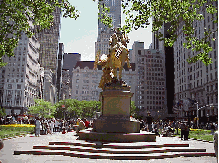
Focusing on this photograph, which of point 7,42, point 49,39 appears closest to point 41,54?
point 49,39

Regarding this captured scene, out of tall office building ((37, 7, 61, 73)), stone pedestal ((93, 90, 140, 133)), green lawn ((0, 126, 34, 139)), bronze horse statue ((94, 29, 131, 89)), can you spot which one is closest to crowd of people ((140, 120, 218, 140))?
stone pedestal ((93, 90, 140, 133))

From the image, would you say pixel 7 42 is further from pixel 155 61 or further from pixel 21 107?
pixel 155 61

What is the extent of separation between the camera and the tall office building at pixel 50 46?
157 metres

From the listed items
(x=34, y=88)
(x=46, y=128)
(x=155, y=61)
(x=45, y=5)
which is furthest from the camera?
(x=155, y=61)

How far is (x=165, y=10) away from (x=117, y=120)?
275 inches

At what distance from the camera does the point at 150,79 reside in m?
149

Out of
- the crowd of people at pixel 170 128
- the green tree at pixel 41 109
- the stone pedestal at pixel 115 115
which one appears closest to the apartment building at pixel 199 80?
the crowd of people at pixel 170 128

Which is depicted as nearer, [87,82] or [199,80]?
[199,80]

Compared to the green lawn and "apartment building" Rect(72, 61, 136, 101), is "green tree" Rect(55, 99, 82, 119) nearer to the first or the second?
"apartment building" Rect(72, 61, 136, 101)

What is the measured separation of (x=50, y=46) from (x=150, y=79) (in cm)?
6317

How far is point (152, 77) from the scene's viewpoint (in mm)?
149250

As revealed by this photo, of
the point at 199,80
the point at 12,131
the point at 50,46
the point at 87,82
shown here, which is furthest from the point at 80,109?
the point at 50,46

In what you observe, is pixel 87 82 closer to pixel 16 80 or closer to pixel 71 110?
pixel 71 110

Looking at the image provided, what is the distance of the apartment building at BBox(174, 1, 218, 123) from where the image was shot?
7131 cm
